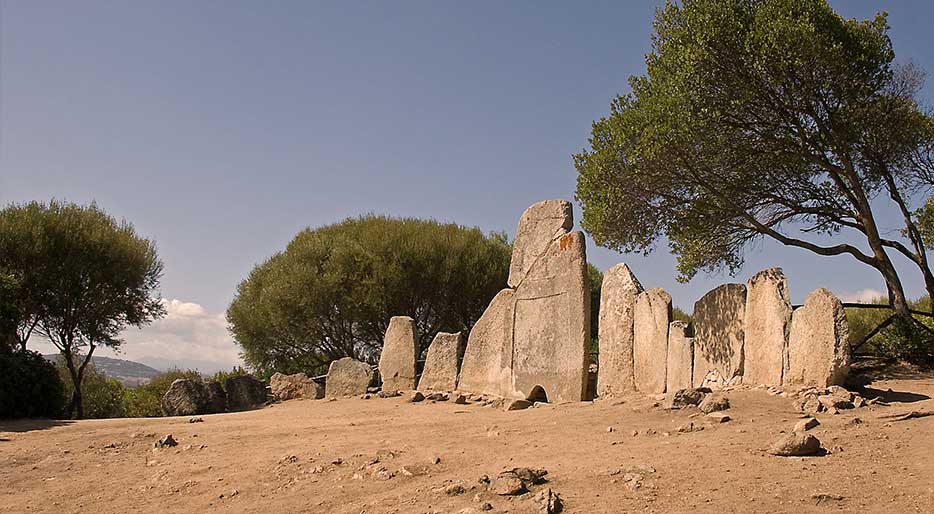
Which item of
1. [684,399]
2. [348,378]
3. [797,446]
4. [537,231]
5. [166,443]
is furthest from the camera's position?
[348,378]

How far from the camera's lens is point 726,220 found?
14.1 metres

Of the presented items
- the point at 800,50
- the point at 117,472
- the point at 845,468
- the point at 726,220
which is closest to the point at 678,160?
the point at 726,220

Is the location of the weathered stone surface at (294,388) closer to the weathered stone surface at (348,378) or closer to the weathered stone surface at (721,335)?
the weathered stone surface at (348,378)

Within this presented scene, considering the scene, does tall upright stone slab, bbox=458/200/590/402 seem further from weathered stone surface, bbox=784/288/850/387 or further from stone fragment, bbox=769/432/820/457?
stone fragment, bbox=769/432/820/457

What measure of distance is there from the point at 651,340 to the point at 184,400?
9142 mm

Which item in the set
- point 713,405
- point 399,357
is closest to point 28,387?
point 399,357

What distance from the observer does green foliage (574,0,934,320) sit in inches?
516

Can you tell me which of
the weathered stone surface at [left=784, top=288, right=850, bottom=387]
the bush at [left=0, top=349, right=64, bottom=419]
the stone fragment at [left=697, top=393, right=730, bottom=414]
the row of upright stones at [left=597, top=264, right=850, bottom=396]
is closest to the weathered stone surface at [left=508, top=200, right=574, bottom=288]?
the row of upright stones at [left=597, top=264, right=850, bottom=396]

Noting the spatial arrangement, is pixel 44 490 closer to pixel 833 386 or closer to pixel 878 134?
pixel 833 386

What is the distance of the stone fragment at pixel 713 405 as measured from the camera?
8.22 metres

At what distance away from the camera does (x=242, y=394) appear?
16312 mm

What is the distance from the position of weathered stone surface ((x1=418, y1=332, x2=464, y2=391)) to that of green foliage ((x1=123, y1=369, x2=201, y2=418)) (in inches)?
289

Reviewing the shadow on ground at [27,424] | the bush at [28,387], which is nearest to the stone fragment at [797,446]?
the shadow on ground at [27,424]

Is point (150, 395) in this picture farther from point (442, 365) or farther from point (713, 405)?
point (713, 405)
